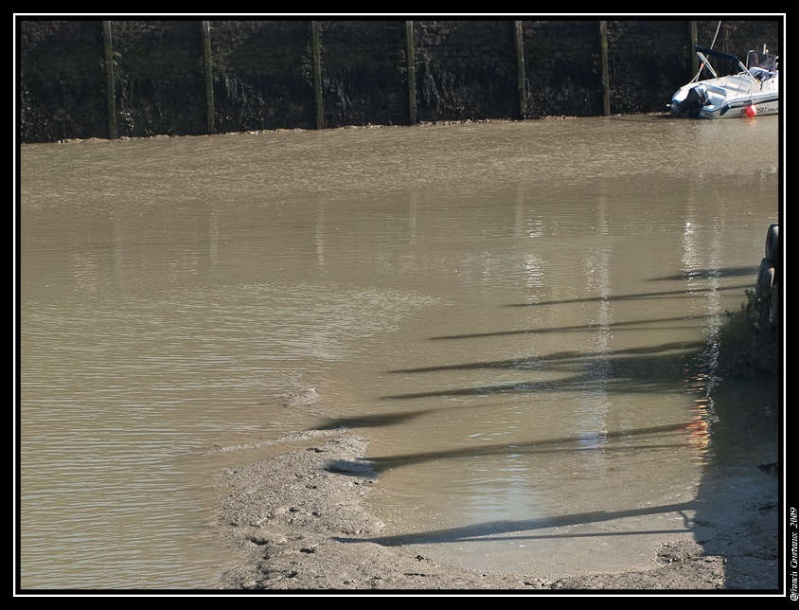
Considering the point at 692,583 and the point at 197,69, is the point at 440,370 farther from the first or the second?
the point at 197,69

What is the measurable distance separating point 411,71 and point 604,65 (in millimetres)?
4218

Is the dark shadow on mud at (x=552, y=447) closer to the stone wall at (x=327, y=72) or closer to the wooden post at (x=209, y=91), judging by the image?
the stone wall at (x=327, y=72)

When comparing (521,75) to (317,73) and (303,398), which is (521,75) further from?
(303,398)

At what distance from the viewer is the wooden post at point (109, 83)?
87.1ft

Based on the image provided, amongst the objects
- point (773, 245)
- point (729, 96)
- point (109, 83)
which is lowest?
point (773, 245)

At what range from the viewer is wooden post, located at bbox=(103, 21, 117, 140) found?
26.5 m

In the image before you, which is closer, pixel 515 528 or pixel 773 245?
pixel 515 528

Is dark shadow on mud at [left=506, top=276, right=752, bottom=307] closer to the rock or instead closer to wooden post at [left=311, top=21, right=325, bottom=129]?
the rock

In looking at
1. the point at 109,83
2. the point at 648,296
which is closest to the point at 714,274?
the point at 648,296

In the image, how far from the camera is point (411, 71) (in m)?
27.0

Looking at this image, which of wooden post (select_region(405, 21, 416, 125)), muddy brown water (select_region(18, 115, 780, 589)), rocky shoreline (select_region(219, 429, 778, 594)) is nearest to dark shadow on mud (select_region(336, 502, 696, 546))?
muddy brown water (select_region(18, 115, 780, 589))

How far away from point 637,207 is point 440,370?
25.2 feet

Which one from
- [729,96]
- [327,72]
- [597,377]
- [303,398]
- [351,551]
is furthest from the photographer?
[327,72]

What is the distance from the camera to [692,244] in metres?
14.6
